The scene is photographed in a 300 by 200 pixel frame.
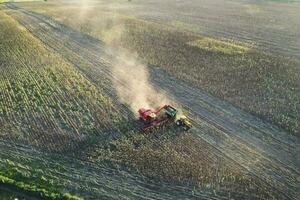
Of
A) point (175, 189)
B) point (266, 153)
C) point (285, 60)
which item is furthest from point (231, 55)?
point (175, 189)

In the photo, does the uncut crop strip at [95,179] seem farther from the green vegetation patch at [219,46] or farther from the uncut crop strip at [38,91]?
the green vegetation patch at [219,46]

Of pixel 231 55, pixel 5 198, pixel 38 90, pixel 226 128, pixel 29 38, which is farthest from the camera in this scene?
pixel 29 38

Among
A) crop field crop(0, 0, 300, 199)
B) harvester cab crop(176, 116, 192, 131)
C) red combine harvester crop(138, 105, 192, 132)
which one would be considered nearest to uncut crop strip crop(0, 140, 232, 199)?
crop field crop(0, 0, 300, 199)

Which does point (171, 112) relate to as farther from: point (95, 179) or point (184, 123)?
point (95, 179)

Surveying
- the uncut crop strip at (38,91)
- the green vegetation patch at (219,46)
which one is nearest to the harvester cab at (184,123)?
the uncut crop strip at (38,91)

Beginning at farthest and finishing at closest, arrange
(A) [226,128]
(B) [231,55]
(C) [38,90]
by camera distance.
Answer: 1. (B) [231,55]
2. (C) [38,90]
3. (A) [226,128]

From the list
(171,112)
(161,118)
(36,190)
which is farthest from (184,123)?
(36,190)

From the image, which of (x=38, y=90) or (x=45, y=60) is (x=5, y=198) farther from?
(x=45, y=60)
